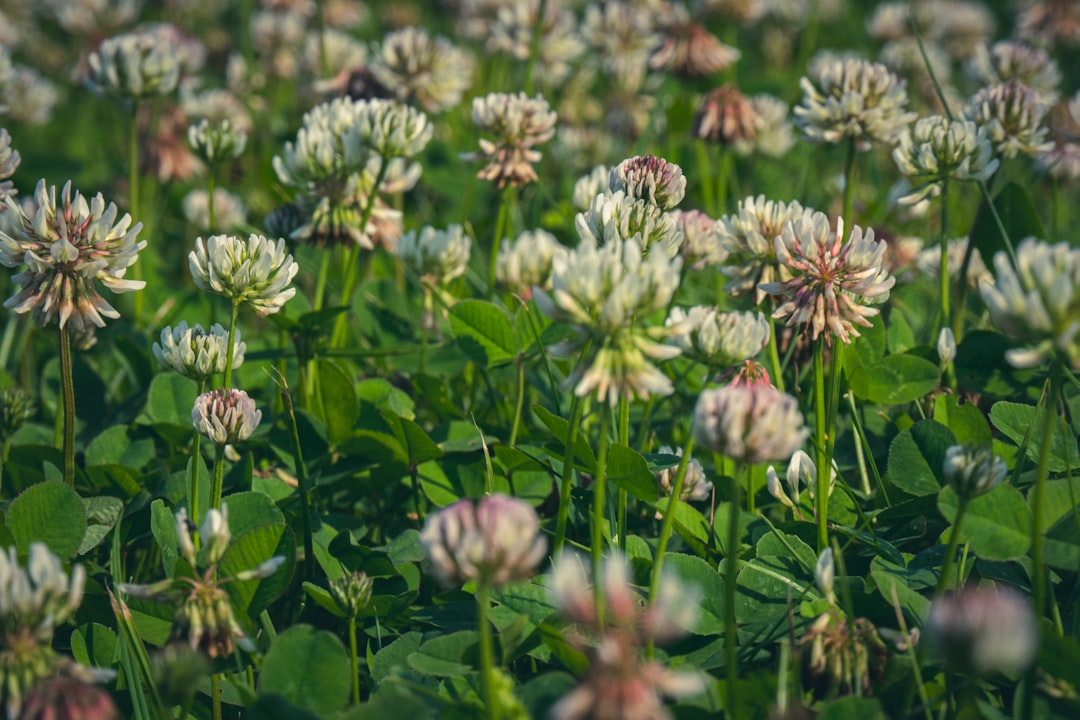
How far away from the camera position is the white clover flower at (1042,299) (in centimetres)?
120

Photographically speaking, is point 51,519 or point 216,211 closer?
point 51,519

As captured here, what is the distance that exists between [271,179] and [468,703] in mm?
2534

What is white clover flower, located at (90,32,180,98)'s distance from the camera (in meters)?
2.62

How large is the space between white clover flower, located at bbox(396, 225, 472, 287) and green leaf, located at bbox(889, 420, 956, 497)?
3.43 feet

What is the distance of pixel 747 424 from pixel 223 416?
755 millimetres

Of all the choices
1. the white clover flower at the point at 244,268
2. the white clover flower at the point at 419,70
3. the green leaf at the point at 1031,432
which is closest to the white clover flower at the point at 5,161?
the white clover flower at the point at 244,268

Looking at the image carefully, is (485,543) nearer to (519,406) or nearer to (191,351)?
(191,351)

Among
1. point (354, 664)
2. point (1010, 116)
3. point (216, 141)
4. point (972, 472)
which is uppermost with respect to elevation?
point (1010, 116)

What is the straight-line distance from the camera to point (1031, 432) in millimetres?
1787

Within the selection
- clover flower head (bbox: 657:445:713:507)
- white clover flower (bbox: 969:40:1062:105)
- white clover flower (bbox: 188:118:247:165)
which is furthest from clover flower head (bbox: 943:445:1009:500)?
white clover flower (bbox: 188:118:247:165)

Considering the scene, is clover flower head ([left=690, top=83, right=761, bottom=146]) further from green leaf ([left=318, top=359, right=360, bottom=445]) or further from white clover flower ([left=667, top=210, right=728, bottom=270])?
green leaf ([left=318, top=359, right=360, bottom=445])

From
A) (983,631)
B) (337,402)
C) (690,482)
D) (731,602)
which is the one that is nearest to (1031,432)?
(690,482)

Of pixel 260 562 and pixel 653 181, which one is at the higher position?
pixel 653 181

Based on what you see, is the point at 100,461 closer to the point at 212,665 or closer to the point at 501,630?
the point at 212,665
